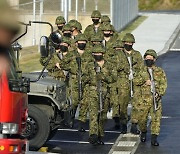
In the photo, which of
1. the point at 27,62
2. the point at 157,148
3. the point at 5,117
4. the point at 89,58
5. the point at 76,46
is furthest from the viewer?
the point at 27,62

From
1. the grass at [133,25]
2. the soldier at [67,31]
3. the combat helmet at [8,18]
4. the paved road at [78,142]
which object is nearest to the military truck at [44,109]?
the paved road at [78,142]

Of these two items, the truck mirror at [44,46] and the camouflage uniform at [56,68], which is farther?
the camouflage uniform at [56,68]

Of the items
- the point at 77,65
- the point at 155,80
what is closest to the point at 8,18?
the point at 155,80

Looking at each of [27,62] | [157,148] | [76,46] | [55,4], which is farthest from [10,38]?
[55,4]

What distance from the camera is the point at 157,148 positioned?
12.6 meters

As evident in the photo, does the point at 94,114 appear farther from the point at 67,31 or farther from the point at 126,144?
the point at 67,31

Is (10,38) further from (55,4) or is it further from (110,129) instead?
(55,4)

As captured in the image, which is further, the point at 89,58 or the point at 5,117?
the point at 89,58

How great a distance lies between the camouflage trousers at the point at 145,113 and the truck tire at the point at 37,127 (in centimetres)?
227

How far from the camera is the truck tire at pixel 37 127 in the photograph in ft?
36.3

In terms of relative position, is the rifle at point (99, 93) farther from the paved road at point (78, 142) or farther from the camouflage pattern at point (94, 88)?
the paved road at point (78, 142)

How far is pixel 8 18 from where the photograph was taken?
3.14 metres

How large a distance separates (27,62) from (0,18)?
24557 millimetres

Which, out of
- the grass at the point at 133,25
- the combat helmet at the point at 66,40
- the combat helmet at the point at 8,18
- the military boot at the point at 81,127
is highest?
the grass at the point at 133,25
